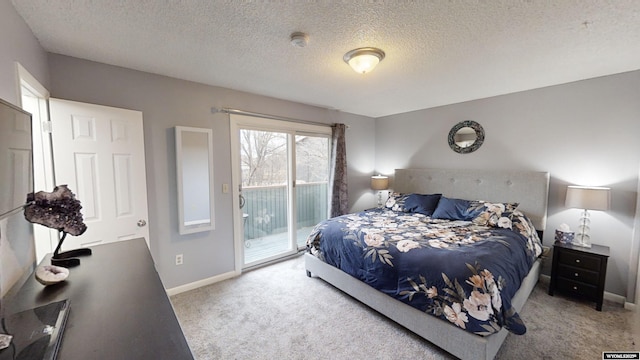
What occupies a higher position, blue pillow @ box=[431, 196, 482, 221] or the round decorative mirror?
the round decorative mirror

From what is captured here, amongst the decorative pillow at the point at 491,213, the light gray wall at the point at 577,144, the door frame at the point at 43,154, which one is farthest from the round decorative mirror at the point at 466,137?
the door frame at the point at 43,154

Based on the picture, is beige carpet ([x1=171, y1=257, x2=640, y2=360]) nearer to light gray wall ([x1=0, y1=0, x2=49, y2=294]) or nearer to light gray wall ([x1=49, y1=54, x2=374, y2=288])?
light gray wall ([x1=49, y1=54, x2=374, y2=288])

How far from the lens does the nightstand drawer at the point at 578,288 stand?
2.40 meters

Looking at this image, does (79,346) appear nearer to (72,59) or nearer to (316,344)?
(316,344)

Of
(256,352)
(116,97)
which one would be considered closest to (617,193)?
(256,352)

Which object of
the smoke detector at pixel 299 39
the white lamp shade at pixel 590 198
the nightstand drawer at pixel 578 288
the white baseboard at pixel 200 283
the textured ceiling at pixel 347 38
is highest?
the textured ceiling at pixel 347 38

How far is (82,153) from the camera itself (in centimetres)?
206

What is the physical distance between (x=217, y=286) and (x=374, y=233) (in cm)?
196

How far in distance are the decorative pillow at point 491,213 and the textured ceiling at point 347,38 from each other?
144 cm

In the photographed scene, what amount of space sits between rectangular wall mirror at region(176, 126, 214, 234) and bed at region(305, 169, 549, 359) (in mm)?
1320

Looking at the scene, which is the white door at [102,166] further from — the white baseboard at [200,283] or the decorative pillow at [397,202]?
the decorative pillow at [397,202]

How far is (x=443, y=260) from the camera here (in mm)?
1871

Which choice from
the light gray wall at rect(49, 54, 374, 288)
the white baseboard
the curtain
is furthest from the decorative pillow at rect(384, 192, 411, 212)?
the white baseboard

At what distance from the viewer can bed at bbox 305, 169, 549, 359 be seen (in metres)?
1.67
